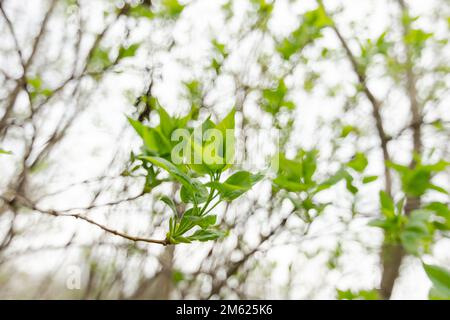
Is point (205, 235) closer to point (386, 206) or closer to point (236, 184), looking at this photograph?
point (236, 184)

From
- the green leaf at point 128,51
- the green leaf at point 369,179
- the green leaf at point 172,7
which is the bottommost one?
the green leaf at point 369,179

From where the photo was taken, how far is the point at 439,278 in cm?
81

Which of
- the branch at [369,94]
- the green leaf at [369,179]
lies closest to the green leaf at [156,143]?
the green leaf at [369,179]

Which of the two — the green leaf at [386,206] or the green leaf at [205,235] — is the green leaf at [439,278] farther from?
the green leaf at [205,235]

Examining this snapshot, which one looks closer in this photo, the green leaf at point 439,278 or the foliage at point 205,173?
the foliage at point 205,173

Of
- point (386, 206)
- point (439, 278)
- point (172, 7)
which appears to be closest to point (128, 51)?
point (172, 7)

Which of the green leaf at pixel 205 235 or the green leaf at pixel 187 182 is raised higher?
the green leaf at pixel 187 182

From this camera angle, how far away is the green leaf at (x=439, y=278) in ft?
2.58

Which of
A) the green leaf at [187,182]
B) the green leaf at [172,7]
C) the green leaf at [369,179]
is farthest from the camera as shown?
the green leaf at [172,7]

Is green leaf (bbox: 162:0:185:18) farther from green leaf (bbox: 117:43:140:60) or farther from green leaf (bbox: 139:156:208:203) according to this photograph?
green leaf (bbox: 139:156:208:203)

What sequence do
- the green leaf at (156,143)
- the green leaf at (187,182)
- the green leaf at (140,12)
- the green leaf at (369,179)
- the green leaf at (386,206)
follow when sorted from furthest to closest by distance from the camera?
1. the green leaf at (140,12)
2. the green leaf at (369,179)
3. the green leaf at (386,206)
4. the green leaf at (156,143)
5. the green leaf at (187,182)

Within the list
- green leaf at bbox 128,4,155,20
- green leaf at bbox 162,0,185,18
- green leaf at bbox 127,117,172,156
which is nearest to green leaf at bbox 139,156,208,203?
green leaf at bbox 127,117,172,156

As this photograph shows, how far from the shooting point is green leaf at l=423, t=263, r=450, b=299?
0.79 m
